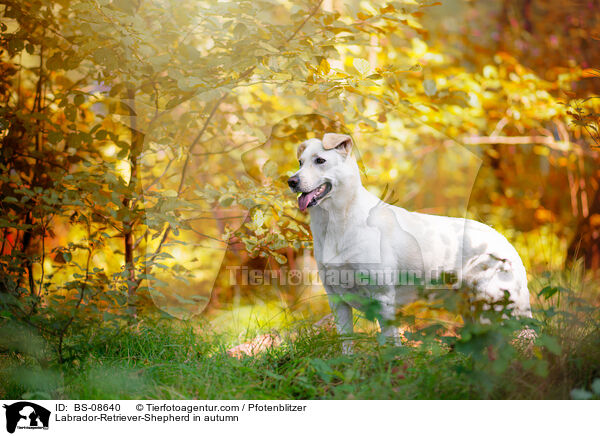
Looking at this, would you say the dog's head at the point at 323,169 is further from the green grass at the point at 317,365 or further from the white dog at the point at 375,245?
the green grass at the point at 317,365

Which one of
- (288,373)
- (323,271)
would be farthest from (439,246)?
(288,373)

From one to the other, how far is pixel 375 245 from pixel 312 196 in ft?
1.64

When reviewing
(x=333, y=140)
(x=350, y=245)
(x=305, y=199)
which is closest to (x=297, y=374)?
(x=350, y=245)

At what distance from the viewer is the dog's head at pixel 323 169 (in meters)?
2.89

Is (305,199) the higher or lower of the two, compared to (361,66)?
lower

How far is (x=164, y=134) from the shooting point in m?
3.86

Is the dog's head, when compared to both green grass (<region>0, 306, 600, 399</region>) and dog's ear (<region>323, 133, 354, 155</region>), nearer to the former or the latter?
dog's ear (<region>323, 133, 354, 155</region>)

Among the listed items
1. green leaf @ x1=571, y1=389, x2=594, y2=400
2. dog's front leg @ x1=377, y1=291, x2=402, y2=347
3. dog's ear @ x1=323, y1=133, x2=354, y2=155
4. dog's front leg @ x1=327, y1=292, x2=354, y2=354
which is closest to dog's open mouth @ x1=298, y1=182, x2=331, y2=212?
dog's ear @ x1=323, y1=133, x2=354, y2=155
